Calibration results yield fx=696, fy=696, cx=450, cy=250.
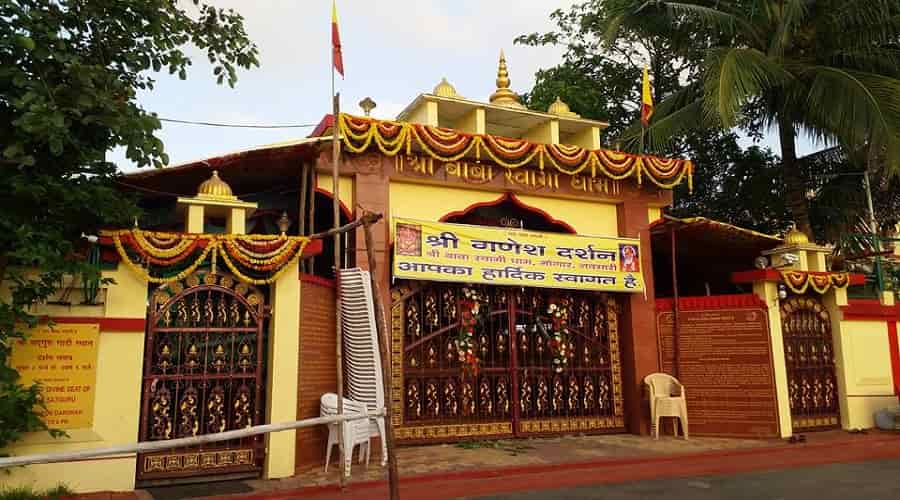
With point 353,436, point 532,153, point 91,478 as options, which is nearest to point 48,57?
point 91,478

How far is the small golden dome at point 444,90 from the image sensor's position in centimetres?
1039

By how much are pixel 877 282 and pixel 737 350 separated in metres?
3.93

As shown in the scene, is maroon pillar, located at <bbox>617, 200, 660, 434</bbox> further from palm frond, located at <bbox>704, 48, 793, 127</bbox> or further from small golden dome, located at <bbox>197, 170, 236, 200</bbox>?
small golden dome, located at <bbox>197, 170, 236, 200</bbox>

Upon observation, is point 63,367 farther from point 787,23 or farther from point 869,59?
point 869,59

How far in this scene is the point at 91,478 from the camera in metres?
6.39

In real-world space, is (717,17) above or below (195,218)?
above

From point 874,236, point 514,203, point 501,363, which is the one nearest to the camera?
point 501,363

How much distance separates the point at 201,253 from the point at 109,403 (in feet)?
5.44

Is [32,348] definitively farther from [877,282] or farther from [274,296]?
[877,282]

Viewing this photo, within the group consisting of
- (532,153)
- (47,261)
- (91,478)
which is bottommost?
(91,478)

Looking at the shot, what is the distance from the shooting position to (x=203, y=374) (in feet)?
23.2

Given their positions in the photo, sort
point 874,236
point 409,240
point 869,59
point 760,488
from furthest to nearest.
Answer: point 874,236
point 869,59
point 409,240
point 760,488

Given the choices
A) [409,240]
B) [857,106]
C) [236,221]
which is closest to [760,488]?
[409,240]

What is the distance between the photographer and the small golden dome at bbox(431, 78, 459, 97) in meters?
10.4
